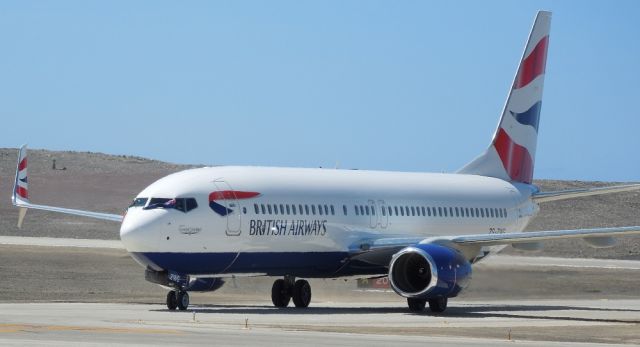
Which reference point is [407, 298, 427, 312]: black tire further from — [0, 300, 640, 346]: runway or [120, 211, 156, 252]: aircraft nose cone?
[120, 211, 156, 252]: aircraft nose cone

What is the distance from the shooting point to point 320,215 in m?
37.5

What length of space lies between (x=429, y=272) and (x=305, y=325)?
8.29m

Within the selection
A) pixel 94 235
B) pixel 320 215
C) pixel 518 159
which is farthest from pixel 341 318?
pixel 94 235

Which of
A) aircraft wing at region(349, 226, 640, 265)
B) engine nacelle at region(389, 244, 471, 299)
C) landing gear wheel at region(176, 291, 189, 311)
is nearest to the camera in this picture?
landing gear wheel at region(176, 291, 189, 311)

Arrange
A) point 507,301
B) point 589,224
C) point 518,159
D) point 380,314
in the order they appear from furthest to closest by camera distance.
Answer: point 589,224
point 518,159
point 507,301
point 380,314

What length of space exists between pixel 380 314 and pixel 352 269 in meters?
4.99

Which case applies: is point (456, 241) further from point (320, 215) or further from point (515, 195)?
point (515, 195)

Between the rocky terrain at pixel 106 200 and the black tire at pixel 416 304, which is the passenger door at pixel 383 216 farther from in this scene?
the rocky terrain at pixel 106 200

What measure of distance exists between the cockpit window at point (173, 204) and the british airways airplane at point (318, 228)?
23mm

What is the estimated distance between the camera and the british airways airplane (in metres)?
33.5

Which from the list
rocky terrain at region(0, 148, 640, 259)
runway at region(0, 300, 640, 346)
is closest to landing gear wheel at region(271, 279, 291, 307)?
runway at region(0, 300, 640, 346)

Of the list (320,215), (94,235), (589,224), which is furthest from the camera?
(589,224)

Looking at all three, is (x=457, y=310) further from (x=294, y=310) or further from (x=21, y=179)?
(x=21, y=179)

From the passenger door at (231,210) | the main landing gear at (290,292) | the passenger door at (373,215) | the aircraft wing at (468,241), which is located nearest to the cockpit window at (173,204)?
the passenger door at (231,210)
